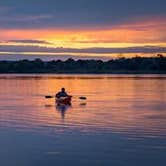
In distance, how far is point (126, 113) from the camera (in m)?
24.3

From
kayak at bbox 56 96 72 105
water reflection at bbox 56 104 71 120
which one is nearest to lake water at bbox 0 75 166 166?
water reflection at bbox 56 104 71 120

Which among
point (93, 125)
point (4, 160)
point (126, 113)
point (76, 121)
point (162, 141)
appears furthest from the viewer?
point (126, 113)

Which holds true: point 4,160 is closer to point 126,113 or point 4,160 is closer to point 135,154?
point 135,154

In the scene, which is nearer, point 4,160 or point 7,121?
point 4,160

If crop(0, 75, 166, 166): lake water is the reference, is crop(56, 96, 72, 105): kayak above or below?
above

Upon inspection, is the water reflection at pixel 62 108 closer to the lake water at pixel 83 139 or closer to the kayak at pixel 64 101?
the kayak at pixel 64 101

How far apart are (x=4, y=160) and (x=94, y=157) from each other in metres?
2.22

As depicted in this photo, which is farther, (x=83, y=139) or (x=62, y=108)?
(x=62, y=108)

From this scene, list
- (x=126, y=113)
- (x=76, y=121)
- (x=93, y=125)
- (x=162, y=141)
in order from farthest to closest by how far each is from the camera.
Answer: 1. (x=126, y=113)
2. (x=76, y=121)
3. (x=93, y=125)
4. (x=162, y=141)

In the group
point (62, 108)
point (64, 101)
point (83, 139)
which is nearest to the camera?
point (83, 139)

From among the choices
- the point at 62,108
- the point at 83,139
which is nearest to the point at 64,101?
the point at 62,108

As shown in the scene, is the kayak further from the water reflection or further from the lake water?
the lake water

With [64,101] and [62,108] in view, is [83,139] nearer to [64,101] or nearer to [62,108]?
[62,108]

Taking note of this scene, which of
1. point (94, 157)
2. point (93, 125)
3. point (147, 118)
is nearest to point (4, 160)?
point (94, 157)
